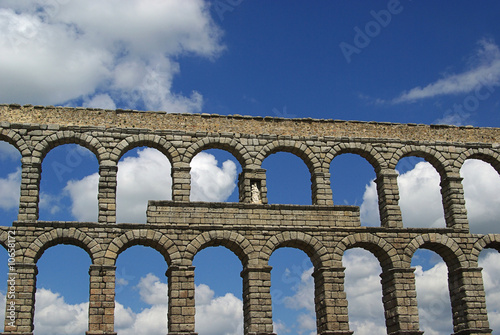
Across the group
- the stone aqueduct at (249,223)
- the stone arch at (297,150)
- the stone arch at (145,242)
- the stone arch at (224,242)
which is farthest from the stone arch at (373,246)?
the stone arch at (145,242)

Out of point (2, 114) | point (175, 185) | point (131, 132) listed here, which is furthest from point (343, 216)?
point (2, 114)

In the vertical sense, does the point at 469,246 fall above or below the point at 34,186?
below

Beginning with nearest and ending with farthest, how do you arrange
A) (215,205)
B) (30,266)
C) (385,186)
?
1. (30,266)
2. (215,205)
3. (385,186)

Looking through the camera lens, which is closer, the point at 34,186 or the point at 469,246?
the point at 34,186

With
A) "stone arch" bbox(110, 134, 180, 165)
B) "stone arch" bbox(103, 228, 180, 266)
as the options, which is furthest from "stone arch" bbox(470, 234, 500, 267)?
"stone arch" bbox(110, 134, 180, 165)

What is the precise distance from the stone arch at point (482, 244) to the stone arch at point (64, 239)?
13896 mm

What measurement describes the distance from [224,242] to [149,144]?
468cm

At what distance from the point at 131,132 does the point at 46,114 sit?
10.5ft

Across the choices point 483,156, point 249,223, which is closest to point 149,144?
point 249,223

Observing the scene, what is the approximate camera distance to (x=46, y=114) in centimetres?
2569

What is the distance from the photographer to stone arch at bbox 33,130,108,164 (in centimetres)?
2517

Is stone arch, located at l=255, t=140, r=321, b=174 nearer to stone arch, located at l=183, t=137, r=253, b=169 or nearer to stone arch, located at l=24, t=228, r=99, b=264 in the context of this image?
stone arch, located at l=183, t=137, r=253, b=169

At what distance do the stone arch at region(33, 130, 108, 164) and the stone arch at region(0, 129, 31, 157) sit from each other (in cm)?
32

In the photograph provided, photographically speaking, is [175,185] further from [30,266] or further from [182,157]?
[30,266]
